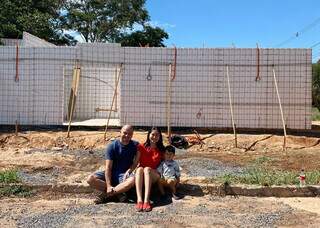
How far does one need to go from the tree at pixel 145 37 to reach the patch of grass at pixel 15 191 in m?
28.2

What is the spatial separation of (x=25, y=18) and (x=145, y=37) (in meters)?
12.3

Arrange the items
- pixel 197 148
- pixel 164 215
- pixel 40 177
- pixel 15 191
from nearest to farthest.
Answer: pixel 164 215
pixel 15 191
pixel 40 177
pixel 197 148

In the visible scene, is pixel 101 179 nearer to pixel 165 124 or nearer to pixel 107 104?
pixel 165 124

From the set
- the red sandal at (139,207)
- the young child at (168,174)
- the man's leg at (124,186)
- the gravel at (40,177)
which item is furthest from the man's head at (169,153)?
the gravel at (40,177)

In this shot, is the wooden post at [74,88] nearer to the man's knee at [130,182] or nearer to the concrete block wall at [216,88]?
the concrete block wall at [216,88]

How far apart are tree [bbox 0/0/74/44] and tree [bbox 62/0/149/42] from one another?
3265 millimetres

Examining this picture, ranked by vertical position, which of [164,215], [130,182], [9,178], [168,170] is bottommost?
[164,215]

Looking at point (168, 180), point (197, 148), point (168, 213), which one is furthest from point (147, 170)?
point (197, 148)

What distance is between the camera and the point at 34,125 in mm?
14109

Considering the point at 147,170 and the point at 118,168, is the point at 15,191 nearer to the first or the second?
the point at 118,168

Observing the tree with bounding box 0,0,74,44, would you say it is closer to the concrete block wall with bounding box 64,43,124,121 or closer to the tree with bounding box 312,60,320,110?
the concrete block wall with bounding box 64,43,124,121

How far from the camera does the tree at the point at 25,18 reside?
74.4ft

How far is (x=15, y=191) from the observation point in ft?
24.0

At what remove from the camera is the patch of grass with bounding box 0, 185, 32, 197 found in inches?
286
